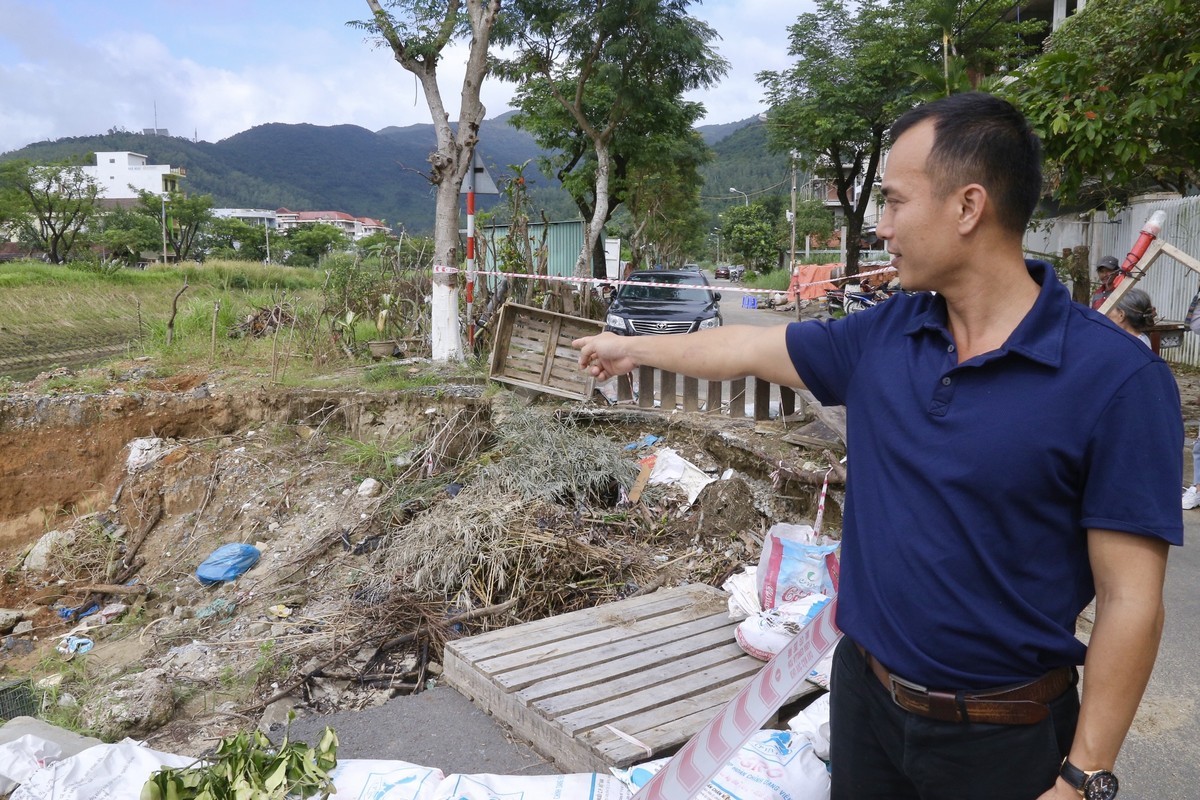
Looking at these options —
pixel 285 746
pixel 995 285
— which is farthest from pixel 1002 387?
pixel 285 746

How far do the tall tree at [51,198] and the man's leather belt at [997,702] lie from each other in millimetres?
48414

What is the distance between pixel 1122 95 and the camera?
296 inches

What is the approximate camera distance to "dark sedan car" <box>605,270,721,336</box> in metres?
12.7

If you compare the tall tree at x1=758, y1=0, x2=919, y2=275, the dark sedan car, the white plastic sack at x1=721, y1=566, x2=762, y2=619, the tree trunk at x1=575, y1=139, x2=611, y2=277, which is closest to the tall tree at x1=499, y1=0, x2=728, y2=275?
the tree trunk at x1=575, y1=139, x2=611, y2=277

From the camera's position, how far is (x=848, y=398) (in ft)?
5.59

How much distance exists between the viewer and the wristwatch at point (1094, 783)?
1.32m

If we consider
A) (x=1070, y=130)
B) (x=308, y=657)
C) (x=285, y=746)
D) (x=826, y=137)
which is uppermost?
(x=826, y=137)

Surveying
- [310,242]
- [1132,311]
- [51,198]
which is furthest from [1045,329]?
[310,242]

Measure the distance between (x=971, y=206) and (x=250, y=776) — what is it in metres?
2.32

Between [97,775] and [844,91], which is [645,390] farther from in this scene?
[844,91]

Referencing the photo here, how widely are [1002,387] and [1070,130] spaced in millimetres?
6823

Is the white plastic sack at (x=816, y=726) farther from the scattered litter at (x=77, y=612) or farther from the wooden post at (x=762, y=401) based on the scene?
the scattered litter at (x=77, y=612)

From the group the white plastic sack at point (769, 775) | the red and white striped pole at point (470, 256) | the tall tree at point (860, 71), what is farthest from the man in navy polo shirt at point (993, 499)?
the tall tree at point (860, 71)

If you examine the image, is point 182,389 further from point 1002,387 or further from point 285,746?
point 1002,387
